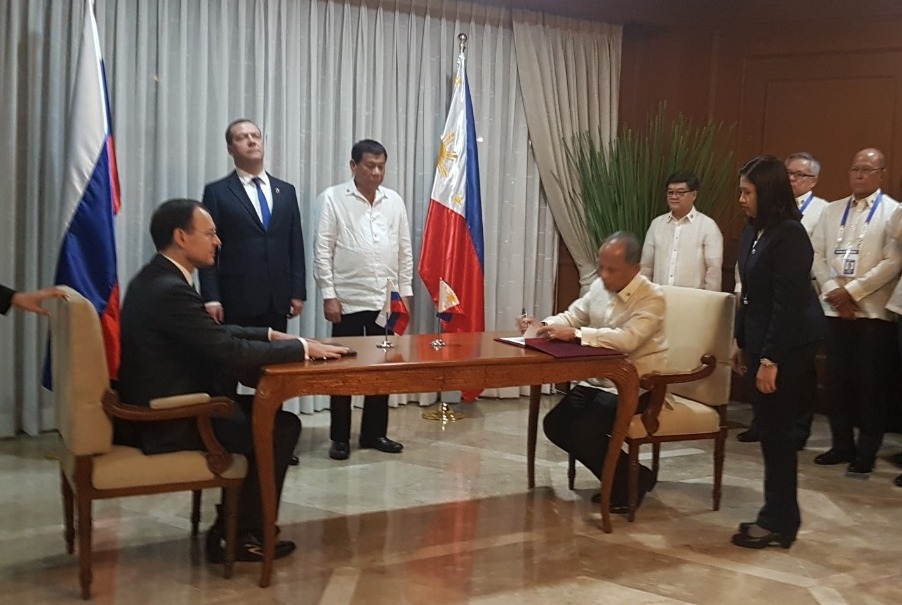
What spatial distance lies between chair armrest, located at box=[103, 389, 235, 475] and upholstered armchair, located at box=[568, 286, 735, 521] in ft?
5.44

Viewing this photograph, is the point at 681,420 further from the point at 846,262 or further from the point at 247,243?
the point at 247,243

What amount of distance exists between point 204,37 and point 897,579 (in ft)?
14.0

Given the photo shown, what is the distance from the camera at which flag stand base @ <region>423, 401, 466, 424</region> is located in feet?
18.7

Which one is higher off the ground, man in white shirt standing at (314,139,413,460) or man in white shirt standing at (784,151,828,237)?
Answer: man in white shirt standing at (784,151,828,237)

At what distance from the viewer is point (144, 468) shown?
296 cm

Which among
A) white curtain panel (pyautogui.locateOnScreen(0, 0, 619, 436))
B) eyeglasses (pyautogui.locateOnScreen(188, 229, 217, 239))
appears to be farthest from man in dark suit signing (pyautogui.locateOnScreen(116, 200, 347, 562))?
white curtain panel (pyautogui.locateOnScreen(0, 0, 619, 436))

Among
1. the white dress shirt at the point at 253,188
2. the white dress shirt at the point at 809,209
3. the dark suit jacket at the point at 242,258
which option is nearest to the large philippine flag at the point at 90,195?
the dark suit jacket at the point at 242,258

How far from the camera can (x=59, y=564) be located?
3238 mm

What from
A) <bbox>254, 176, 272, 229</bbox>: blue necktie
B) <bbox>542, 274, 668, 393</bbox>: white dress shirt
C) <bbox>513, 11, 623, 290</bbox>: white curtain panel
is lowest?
<bbox>542, 274, 668, 393</bbox>: white dress shirt

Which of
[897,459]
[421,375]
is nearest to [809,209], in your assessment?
[897,459]

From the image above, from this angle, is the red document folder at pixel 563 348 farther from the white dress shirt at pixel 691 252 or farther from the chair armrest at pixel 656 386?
the white dress shirt at pixel 691 252

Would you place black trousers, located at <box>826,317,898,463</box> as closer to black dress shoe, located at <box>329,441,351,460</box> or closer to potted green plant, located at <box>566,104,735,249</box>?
potted green plant, located at <box>566,104,735,249</box>

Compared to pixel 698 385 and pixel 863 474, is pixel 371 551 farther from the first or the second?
pixel 863 474

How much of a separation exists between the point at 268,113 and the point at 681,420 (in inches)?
118
